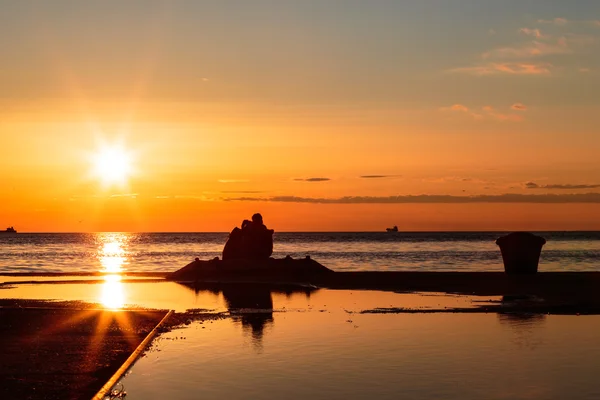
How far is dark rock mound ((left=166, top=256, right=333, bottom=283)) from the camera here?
171 feet

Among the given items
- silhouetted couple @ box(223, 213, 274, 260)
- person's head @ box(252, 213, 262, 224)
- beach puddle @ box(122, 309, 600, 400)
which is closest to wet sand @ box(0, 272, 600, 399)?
beach puddle @ box(122, 309, 600, 400)

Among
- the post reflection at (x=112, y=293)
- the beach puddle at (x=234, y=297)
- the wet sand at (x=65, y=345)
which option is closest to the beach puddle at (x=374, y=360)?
the wet sand at (x=65, y=345)

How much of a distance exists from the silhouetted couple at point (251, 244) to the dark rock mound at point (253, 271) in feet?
4.13

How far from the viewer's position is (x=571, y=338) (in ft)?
74.8

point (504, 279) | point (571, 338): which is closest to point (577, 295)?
point (504, 279)

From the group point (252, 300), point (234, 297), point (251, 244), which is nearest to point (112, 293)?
point (234, 297)

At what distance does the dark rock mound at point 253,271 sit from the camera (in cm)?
5219

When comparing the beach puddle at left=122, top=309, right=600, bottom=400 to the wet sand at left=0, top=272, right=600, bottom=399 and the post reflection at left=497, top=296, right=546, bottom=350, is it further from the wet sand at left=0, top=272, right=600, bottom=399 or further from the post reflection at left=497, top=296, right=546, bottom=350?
the wet sand at left=0, top=272, right=600, bottom=399


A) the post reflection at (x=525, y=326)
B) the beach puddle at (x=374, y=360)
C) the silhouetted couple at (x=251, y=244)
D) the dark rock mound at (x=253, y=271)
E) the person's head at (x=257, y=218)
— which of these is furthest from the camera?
the person's head at (x=257, y=218)

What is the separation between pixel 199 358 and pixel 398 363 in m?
4.79

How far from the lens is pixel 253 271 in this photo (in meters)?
53.2

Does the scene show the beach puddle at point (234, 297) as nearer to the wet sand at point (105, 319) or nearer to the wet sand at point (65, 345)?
the wet sand at point (105, 319)

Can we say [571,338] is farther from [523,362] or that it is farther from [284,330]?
[284,330]

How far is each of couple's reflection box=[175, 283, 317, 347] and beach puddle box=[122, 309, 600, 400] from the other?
0.77ft
